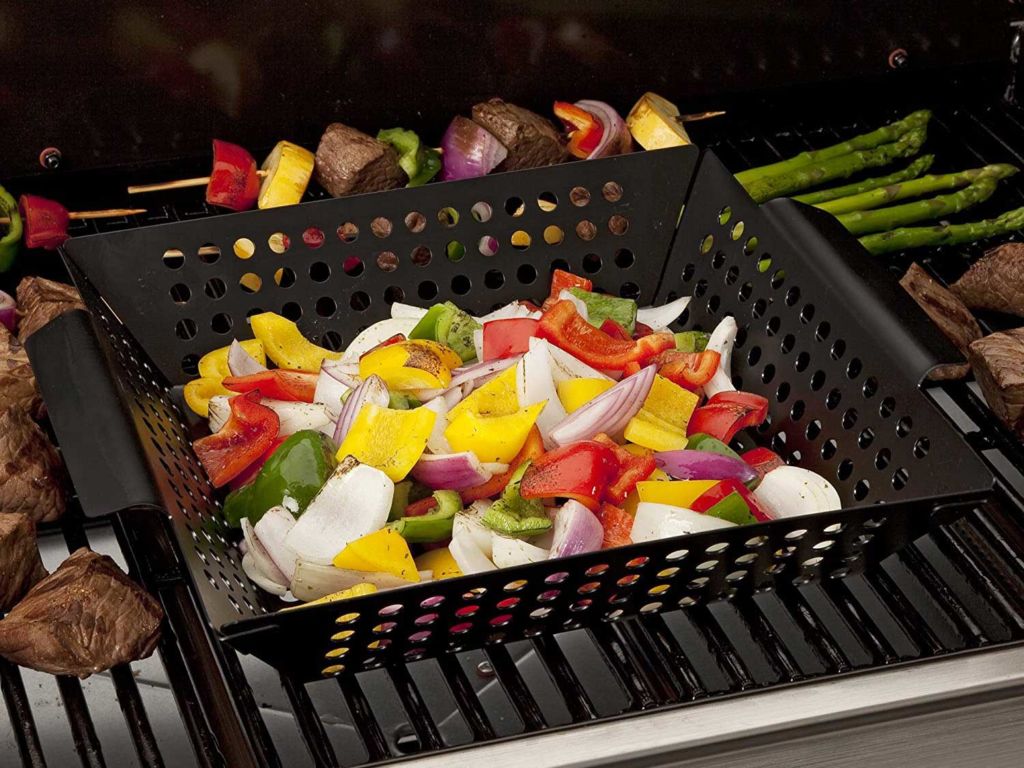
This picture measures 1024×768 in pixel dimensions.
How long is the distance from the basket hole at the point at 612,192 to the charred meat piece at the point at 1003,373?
71cm

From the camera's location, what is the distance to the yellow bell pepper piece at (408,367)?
213 centimetres

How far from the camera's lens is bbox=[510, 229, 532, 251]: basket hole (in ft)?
8.20

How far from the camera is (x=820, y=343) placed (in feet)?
7.34

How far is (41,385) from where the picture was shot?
1.92 metres

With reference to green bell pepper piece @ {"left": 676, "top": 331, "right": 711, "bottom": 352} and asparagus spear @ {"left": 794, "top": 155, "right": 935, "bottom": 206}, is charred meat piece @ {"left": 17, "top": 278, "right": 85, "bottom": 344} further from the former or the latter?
asparagus spear @ {"left": 794, "top": 155, "right": 935, "bottom": 206}

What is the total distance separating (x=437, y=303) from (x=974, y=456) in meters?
1.03

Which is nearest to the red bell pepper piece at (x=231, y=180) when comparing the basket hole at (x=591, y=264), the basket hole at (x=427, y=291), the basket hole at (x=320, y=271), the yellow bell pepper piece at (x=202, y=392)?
the basket hole at (x=320, y=271)

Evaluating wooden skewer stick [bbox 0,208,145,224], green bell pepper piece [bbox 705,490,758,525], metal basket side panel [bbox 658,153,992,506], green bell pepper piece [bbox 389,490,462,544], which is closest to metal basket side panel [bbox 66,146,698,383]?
metal basket side panel [bbox 658,153,992,506]

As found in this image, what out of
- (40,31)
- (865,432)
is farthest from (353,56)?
(865,432)

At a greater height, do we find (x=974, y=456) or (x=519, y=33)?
(x=519, y=33)

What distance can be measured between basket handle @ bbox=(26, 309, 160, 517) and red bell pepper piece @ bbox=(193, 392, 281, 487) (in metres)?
0.23

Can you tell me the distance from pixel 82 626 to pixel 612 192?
125 cm

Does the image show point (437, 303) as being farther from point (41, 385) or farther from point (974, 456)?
point (974, 456)

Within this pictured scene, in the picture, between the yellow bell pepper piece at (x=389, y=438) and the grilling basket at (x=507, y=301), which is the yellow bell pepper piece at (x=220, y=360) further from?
the yellow bell pepper piece at (x=389, y=438)
